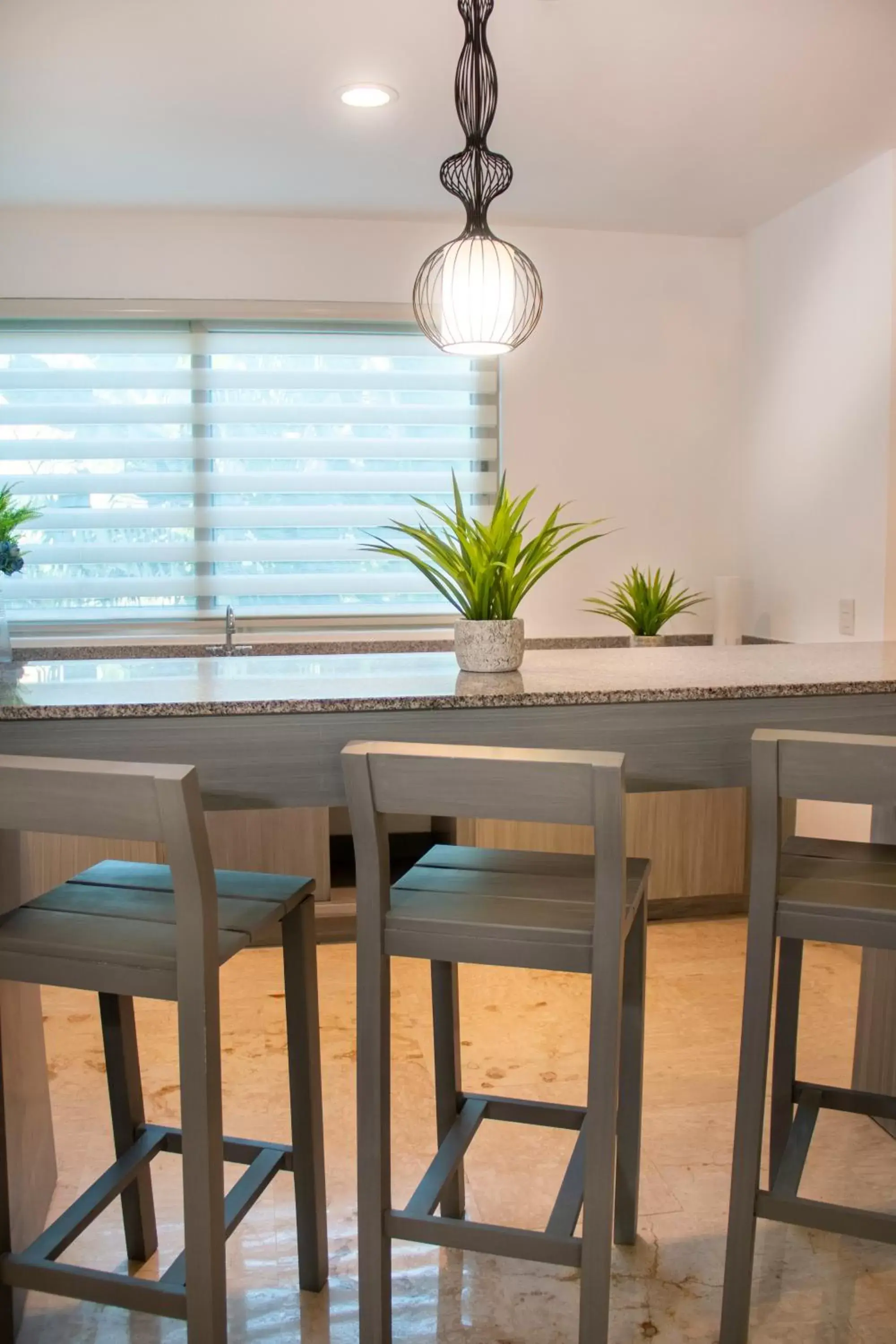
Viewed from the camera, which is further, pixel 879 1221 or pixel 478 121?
pixel 478 121

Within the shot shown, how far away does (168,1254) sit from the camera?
1.92m

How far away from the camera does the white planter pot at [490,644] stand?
77.1 inches

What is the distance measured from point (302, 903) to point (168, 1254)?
71cm

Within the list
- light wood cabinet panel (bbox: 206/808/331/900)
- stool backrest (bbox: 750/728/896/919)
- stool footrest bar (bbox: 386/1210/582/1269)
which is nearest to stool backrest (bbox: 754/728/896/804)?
stool backrest (bbox: 750/728/896/919)

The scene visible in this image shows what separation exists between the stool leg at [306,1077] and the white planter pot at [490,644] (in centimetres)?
51

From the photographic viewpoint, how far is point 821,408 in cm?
364

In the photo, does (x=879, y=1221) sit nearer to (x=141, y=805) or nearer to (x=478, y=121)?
(x=141, y=805)

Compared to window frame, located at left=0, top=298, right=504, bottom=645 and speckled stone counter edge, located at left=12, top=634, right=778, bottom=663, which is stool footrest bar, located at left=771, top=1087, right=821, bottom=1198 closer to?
speckled stone counter edge, located at left=12, top=634, right=778, bottom=663

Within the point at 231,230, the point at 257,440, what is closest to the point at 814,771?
the point at 257,440

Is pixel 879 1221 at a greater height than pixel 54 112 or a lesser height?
lesser

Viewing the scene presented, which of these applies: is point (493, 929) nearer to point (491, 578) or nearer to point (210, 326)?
point (491, 578)

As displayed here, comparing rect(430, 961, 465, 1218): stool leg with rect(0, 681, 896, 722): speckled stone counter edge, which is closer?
rect(0, 681, 896, 722): speckled stone counter edge

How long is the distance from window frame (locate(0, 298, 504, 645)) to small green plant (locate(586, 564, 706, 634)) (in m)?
0.60

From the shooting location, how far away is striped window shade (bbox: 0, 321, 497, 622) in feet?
12.8
